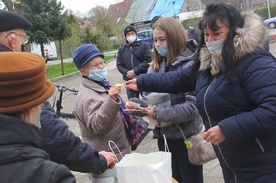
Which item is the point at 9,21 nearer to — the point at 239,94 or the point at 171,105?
the point at 171,105

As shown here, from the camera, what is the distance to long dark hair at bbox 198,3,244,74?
2.33 m

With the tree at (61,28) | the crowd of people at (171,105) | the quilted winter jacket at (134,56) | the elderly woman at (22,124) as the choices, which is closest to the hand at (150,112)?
the crowd of people at (171,105)

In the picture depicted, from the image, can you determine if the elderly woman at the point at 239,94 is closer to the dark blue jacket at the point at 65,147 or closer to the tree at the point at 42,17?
the dark blue jacket at the point at 65,147

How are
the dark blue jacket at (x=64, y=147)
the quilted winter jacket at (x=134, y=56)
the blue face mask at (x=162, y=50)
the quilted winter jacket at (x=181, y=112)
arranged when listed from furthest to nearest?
the quilted winter jacket at (x=134, y=56)
the blue face mask at (x=162, y=50)
the quilted winter jacket at (x=181, y=112)
the dark blue jacket at (x=64, y=147)

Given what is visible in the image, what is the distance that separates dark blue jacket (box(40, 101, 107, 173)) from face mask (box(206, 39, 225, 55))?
1.01 m

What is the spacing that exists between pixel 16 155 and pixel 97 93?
180 cm

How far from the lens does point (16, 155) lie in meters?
1.31

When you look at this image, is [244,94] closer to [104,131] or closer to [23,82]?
[104,131]

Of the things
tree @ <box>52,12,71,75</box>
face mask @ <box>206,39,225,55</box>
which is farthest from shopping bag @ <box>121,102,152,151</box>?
tree @ <box>52,12,71,75</box>

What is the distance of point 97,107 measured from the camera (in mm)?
2973

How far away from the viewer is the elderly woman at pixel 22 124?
1303 millimetres

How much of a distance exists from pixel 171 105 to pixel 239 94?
0.97 metres

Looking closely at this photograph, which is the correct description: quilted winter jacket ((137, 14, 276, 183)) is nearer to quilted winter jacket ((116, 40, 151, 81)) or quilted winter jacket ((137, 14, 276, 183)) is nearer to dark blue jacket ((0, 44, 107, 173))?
dark blue jacket ((0, 44, 107, 173))

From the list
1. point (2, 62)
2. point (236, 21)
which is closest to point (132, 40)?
point (236, 21)
